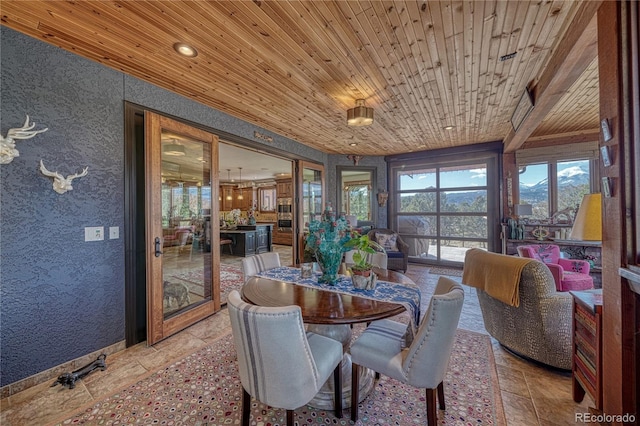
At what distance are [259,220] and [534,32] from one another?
9.76 metres

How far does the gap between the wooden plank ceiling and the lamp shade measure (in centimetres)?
128

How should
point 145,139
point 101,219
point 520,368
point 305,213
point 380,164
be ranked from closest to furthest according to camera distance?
point 520,368, point 101,219, point 145,139, point 305,213, point 380,164

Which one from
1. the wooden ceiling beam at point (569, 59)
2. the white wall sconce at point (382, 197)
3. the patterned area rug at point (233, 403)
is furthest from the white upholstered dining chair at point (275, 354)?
the white wall sconce at point (382, 197)

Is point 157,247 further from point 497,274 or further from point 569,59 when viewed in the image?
point 569,59

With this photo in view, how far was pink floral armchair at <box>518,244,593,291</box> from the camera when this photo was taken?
2.99m

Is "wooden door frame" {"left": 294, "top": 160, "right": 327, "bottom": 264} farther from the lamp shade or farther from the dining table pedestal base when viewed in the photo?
the lamp shade

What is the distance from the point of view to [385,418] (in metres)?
1.61

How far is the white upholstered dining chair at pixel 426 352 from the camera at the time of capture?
4.21ft

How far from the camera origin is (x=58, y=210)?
2.08 meters

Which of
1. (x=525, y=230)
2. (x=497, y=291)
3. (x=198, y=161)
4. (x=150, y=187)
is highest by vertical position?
(x=198, y=161)

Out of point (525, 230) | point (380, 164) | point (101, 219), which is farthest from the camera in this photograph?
point (380, 164)

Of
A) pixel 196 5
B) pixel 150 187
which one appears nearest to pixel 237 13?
pixel 196 5

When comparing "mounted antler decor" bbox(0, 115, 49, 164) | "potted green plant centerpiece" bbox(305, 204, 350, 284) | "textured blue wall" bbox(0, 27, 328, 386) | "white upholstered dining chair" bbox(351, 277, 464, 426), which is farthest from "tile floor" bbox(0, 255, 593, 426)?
"mounted antler decor" bbox(0, 115, 49, 164)

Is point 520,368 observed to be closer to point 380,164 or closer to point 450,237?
point 450,237
